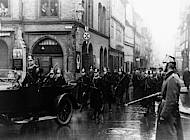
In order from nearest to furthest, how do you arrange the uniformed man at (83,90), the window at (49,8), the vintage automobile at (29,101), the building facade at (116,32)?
the vintage automobile at (29,101) < the uniformed man at (83,90) < the building facade at (116,32) < the window at (49,8)

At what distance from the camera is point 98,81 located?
11.3 meters

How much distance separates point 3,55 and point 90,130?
7191 millimetres

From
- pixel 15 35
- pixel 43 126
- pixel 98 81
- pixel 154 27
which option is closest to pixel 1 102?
pixel 43 126

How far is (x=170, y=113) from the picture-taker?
15.5 ft

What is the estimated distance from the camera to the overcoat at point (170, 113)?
15.5 ft

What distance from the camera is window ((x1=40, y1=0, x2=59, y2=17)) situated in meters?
14.8

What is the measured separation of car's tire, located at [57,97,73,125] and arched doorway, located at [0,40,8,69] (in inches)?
204

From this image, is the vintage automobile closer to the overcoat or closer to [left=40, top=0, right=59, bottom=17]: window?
the overcoat

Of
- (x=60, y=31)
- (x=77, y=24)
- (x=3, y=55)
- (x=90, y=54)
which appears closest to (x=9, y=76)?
(x=3, y=55)

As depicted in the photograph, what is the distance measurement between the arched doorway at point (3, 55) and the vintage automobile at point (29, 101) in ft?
17.4

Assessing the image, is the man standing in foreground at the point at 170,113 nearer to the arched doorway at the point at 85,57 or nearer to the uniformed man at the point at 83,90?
the uniformed man at the point at 83,90

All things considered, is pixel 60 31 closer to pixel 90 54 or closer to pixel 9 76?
pixel 90 54

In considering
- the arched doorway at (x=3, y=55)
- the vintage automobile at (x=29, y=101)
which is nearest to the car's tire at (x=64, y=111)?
the vintage automobile at (x=29, y=101)

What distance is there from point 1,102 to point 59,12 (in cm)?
960
